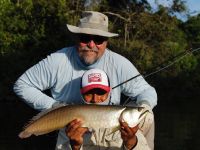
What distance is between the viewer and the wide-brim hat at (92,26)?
Answer: 16.0 feet

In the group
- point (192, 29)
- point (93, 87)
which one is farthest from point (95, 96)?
point (192, 29)

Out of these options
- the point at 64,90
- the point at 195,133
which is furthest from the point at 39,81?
the point at 195,133

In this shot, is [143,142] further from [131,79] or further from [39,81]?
[39,81]

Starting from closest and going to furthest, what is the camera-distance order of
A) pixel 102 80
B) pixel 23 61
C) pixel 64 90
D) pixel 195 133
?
pixel 102 80 → pixel 64 90 → pixel 195 133 → pixel 23 61

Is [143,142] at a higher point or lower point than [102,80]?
lower

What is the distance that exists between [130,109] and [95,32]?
2.85ft

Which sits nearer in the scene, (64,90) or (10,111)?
(64,90)

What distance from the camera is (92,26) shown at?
4945mm

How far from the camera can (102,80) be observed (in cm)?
466

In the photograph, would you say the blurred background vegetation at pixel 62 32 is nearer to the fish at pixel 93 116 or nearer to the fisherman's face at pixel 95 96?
the fisherman's face at pixel 95 96

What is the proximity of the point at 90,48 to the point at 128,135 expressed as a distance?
2.79 ft

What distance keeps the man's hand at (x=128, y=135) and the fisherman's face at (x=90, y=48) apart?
78 cm

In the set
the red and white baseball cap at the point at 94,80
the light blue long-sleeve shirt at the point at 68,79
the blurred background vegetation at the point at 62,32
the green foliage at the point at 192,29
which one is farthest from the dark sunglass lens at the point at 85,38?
the green foliage at the point at 192,29

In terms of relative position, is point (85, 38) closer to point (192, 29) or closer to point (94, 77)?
point (94, 77)
